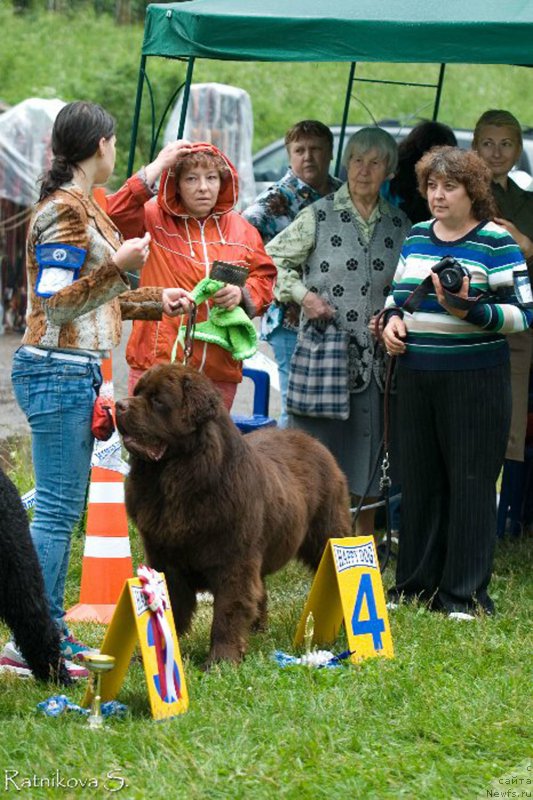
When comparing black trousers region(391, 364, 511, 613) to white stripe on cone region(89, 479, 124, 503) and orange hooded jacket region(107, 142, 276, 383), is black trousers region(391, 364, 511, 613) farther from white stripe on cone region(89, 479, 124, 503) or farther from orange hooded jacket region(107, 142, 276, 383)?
white stripe on cone region(89, 479, 124, 503)

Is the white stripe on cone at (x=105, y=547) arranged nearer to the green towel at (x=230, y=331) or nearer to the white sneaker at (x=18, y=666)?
the green towel at (x=230, y=331)

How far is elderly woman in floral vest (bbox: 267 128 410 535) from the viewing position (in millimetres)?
6922

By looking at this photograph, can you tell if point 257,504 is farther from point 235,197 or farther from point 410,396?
point 235,197

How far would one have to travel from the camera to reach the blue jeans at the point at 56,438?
5020mm

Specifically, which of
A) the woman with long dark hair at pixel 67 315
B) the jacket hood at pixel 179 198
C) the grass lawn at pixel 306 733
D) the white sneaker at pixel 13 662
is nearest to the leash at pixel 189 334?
the woman with long dark hair at pixel 67 315

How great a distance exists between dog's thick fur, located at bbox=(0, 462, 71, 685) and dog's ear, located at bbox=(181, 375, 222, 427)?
2.35 feet

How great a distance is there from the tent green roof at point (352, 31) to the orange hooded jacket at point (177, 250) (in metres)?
0.81

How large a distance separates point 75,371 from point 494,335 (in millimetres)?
→ 2027

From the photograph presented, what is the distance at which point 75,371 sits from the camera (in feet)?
16.5

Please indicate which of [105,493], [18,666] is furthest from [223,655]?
[105,493]

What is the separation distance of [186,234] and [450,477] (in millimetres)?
1668

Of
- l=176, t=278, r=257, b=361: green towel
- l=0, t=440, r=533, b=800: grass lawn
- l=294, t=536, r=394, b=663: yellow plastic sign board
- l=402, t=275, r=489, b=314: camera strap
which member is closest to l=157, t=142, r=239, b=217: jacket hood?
l=176, t=278, r=257, b=361: green towel

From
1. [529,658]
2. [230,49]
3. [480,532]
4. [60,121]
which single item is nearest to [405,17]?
[230,49]

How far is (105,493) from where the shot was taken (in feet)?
21.6
